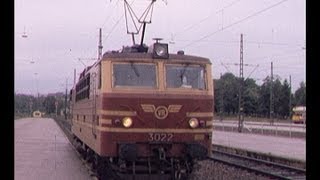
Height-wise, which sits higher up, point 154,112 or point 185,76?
point 185,76

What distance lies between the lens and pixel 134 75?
12.3 m

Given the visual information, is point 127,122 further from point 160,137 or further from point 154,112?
point 160,137

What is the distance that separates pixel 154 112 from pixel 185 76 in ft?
3.66

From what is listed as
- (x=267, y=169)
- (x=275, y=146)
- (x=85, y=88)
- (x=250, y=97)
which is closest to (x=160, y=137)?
(x=85, y=88)

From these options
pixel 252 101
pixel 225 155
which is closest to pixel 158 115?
pixel 225 155

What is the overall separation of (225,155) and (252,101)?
59.6m

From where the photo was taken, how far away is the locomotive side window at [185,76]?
40.9 ft

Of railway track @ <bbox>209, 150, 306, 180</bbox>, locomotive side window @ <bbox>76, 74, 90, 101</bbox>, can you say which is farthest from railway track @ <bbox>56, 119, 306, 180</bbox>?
locomotive side window @ <bbox>76, 74, 90, 101</bbox>

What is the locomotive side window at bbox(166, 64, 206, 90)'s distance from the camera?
12.5m

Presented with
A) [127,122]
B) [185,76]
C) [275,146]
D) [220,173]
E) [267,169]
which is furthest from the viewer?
[275,146]

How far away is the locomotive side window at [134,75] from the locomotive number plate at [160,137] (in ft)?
3.23

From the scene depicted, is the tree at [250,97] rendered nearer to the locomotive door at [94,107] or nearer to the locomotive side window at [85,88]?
the locomotive side window at [85,88]

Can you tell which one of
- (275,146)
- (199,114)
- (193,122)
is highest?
(199,114)
